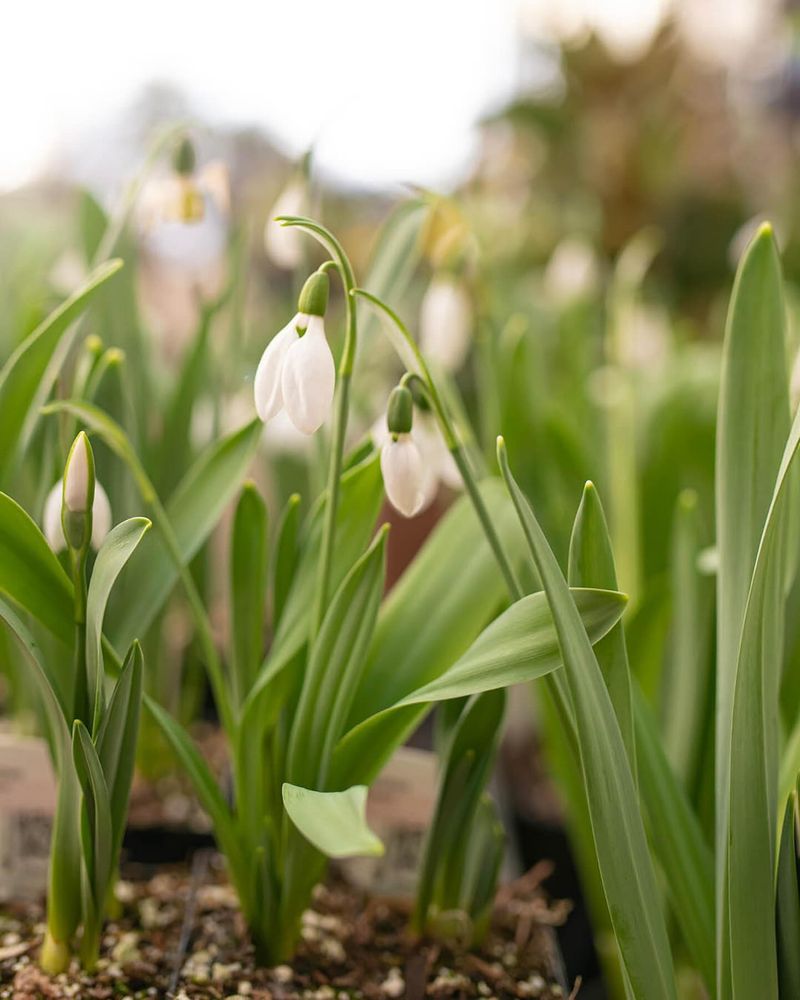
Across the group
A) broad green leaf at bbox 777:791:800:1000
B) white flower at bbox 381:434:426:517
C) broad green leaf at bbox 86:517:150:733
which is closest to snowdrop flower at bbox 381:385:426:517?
white flower at bbox 381:434:426:517

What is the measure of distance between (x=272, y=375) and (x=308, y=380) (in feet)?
0.08

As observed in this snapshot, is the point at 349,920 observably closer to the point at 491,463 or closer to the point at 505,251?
the point at 491,463

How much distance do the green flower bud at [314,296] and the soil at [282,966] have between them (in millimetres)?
369

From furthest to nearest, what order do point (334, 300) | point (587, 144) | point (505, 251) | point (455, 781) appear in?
1. point (334, 300)
2. point (587, 144)
3. point (505, 251)
4. point (455, 781)

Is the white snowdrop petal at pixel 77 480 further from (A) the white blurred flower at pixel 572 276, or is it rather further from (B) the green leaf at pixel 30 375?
(A) the white blurred flower at pixel 572 276

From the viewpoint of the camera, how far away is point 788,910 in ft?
1.62

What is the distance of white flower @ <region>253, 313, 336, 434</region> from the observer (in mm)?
443

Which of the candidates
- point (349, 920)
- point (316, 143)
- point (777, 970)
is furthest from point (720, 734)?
point (316, 143)

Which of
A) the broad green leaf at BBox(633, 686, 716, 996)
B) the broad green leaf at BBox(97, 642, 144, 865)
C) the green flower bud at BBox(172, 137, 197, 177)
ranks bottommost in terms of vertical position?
the broad green leaf at BBox(633, 686, 716, 996)

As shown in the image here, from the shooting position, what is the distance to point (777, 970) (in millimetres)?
496

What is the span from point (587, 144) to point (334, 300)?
685 mm

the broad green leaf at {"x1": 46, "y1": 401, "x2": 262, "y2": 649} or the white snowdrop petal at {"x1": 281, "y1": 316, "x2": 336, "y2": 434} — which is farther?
the broad green leaf at {"x1": 46, "y1": 401, "x2": 262, "y2": 649}

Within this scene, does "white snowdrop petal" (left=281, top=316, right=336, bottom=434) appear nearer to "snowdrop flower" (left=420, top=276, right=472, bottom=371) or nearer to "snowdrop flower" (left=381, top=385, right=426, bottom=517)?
"snowdrop flower" (left=381, top=385, right=426, bottom=517)

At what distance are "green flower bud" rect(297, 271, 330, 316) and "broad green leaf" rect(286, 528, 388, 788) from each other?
12cm
